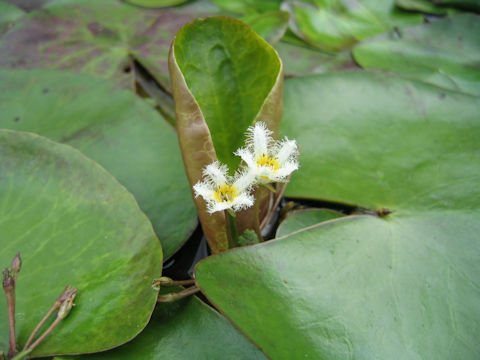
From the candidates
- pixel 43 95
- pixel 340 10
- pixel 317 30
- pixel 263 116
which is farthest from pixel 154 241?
pixel 340 10

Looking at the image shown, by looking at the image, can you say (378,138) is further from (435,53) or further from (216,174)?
(435,53)

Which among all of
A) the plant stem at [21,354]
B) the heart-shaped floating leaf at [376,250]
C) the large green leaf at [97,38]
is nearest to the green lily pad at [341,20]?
the large green leaf at [97,38]

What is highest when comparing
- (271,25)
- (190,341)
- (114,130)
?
(271,25)

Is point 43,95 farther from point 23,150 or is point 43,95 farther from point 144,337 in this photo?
point 144,337

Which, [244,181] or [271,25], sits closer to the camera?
[244,181]

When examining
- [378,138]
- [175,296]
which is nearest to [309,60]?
[378,138]

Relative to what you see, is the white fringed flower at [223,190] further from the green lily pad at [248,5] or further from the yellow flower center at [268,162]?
the green lily pad at [248,5]
